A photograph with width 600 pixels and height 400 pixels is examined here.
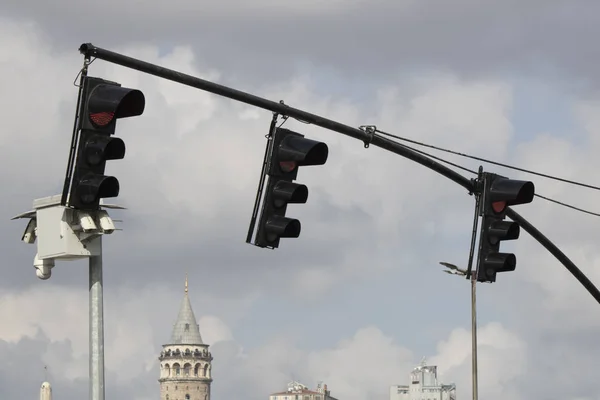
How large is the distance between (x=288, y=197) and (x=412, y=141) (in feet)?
8.72

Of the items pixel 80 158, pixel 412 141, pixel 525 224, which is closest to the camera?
pixel 80 158

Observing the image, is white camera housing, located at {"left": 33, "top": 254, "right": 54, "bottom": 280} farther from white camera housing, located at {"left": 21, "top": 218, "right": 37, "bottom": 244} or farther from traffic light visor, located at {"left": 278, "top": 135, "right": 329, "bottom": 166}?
traffic light visor, located at {"left": 278, "top": 135, "right": 329, "bottom": 166}

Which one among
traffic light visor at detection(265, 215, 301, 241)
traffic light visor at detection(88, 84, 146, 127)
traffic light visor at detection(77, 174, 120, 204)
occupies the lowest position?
traffic light visor at detection(77, 174, 120, 204)

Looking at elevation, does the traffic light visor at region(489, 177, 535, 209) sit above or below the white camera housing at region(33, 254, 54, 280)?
above

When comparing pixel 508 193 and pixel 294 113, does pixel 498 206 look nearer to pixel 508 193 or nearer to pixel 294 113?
pixel 508 193

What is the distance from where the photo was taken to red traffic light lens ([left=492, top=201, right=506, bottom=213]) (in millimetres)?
21828

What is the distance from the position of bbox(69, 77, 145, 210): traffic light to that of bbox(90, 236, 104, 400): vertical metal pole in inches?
84.5

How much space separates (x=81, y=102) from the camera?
16172 millimetres

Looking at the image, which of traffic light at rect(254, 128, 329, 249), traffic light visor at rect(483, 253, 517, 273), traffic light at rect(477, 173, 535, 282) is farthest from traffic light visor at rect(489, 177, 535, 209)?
traffic light at rect(254, 128, 329, 249)

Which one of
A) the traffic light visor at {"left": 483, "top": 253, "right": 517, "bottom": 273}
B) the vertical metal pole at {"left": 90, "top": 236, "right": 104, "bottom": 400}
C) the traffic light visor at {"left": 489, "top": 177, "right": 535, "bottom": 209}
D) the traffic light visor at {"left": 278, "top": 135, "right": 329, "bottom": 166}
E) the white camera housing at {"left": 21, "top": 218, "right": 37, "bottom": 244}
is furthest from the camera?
the traffic light visor at {"left": 483, "top": 253, "right": 517, "bottom": 273}

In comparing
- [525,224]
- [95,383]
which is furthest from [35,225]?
[525,224]

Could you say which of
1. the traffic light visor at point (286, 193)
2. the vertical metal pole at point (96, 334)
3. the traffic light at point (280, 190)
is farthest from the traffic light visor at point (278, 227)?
the vertical metal pole at point (96, 334)

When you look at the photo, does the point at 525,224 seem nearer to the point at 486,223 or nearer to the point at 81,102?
the point at 486,223

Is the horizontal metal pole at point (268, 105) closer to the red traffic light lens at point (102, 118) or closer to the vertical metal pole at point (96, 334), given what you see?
the red traffic light lens at point (102, 118)
